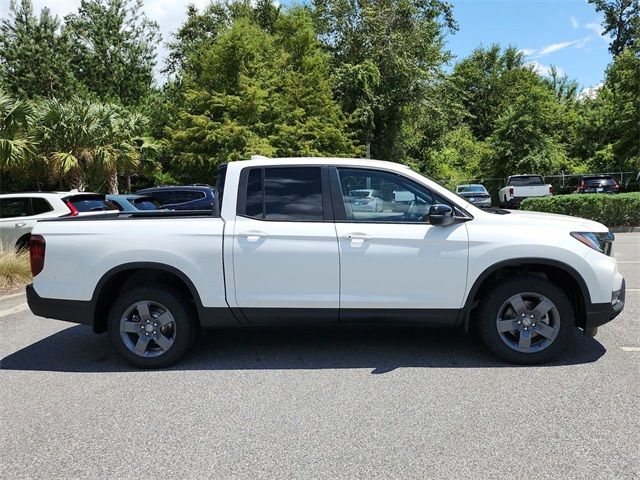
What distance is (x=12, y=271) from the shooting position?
880 centimetres

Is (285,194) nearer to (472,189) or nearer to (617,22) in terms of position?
(472,189)

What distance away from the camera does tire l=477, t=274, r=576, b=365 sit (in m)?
4.62

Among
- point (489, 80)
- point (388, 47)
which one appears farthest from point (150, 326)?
point (489, 80)

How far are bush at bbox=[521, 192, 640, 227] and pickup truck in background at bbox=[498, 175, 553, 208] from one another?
7.16 meters

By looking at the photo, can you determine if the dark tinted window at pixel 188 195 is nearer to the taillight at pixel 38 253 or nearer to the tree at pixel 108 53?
the taillight at pixel 38 253

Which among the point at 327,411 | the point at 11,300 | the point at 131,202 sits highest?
the point at 131,202

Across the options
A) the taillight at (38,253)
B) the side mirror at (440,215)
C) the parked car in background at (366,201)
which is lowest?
the taillight at (38,253)

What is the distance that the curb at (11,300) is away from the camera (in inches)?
307

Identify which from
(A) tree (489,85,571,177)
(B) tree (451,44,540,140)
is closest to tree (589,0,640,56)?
(B) tree (451,44,540,140)

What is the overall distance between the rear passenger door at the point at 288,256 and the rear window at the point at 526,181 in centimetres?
2150

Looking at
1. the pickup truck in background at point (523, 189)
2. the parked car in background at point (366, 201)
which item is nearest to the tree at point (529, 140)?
the pickup truck in background at point (523, 189)

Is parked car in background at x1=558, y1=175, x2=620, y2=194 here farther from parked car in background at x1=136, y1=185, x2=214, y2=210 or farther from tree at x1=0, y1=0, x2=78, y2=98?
tree at x1=0, y1=0, x2=78, y2=98

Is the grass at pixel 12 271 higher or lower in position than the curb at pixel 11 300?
higher

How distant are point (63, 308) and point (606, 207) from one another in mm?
15949
